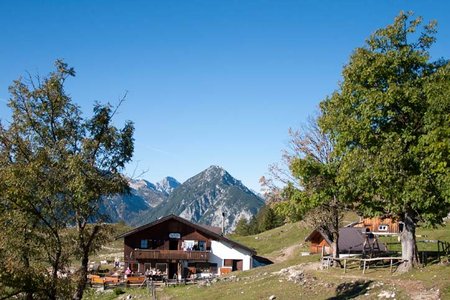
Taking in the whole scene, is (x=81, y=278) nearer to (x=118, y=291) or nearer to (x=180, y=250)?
(x=118, y=291)

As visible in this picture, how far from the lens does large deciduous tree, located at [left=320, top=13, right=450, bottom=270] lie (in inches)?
1036

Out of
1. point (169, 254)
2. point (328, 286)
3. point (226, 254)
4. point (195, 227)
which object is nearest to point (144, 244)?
point (169, 254)

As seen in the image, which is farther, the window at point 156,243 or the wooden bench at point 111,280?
the window at point 156,243

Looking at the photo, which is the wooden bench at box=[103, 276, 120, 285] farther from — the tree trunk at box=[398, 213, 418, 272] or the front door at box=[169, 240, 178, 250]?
the tree trunk at box=[398, 213, 418, 272]

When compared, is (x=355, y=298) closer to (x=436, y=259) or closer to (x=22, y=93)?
(x=436, y=259)

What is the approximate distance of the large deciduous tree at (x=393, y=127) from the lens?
2631cm

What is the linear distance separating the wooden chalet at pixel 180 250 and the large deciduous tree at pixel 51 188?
43586 millimetres

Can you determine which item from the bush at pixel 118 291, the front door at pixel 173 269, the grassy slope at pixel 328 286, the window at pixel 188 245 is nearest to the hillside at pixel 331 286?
the grassy slope at pixel 328 286

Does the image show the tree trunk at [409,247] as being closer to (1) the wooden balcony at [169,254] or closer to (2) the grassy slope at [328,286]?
(2) the grassy slope at [328,286]

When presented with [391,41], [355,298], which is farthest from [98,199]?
[391,41]

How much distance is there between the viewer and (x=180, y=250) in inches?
2518

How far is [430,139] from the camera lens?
2455cm

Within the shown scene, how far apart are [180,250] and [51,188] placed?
4751 centimetres

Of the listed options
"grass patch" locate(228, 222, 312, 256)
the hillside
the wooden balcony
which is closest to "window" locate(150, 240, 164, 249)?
the wooden balcony
